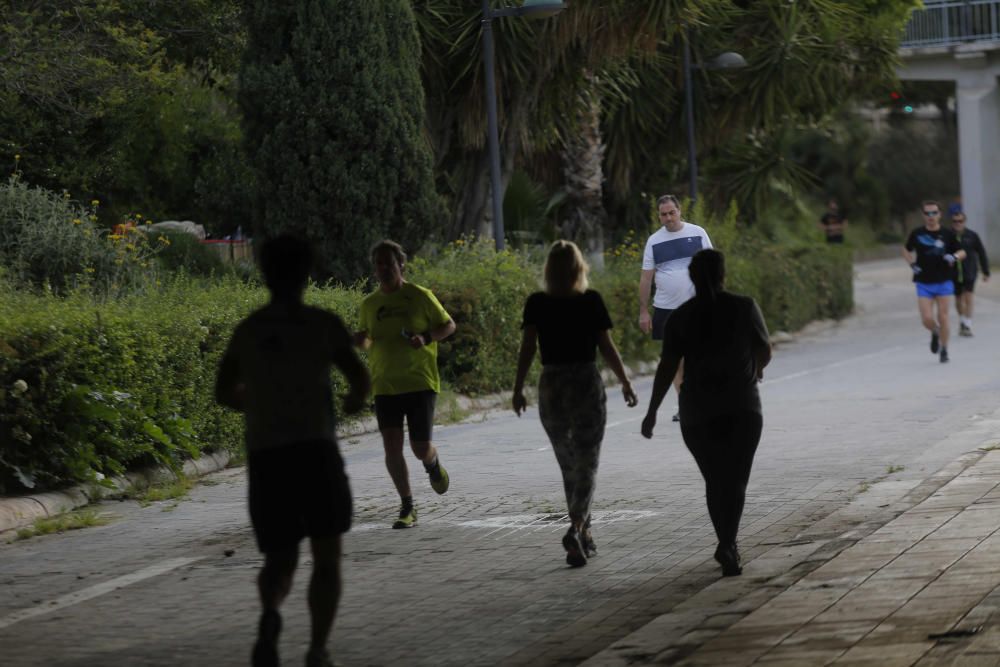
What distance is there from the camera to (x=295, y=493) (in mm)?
6070

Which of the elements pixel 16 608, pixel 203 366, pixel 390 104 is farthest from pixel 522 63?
pixel 16 608

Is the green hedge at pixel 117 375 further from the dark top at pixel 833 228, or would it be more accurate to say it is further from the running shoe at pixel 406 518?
the dark top at pixel 833 228

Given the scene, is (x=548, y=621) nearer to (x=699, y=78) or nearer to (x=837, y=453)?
(x=837, y=453)

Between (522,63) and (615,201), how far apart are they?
892 centimetres

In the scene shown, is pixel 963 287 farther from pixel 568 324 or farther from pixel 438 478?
pixel 568 324

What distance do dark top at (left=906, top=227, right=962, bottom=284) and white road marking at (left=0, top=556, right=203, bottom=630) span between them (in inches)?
540

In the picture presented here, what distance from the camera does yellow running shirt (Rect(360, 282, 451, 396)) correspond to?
31.1 feet

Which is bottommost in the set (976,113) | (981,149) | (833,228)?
(833,228)

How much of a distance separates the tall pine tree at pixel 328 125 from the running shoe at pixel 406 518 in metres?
9.86

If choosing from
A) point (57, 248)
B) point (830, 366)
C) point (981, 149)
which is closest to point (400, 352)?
point (57, 248)

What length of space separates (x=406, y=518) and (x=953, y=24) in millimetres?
46097

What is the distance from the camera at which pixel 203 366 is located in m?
12.7

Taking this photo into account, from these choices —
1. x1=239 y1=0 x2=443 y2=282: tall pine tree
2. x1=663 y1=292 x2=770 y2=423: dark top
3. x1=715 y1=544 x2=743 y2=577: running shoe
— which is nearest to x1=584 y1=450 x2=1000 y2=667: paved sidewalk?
x1=715 y1=544 x2=743 y2=577: running shoe

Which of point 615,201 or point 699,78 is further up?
point 699,78
